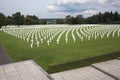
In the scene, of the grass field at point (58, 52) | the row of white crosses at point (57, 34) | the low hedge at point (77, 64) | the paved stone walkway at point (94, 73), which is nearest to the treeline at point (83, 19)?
the row of white crosses at point (57, 34)

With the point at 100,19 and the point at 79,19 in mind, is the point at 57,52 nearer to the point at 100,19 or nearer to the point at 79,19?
the point at 79,19

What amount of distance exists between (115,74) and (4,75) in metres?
5.33

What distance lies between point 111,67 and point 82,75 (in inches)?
72.3

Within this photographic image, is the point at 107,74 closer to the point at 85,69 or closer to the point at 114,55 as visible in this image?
the point at 85,69

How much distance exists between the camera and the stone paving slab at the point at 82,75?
6627mm

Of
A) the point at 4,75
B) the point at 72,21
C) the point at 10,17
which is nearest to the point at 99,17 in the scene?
the point at 72,21

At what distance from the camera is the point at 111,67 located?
25.2 feet

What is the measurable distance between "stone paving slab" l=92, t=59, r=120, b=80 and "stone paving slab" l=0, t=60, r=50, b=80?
2951mm

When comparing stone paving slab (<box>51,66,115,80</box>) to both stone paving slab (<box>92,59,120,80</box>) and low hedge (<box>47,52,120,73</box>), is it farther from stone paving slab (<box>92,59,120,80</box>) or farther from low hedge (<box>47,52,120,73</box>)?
low hedge (<box>47,52,120,73</box>)

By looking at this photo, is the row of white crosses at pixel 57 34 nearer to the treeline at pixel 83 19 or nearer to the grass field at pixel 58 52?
the grass field at pixel 58 52

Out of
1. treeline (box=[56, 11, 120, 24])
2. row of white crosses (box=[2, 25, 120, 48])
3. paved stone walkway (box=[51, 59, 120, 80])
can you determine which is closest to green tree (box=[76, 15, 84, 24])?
treeline (box=[56, 11, 120, 24])

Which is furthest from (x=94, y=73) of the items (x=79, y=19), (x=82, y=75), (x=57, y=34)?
(x=79, y=19)

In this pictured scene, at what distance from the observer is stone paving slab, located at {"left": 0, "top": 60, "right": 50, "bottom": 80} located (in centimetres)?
681

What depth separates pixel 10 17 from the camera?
6400cm
